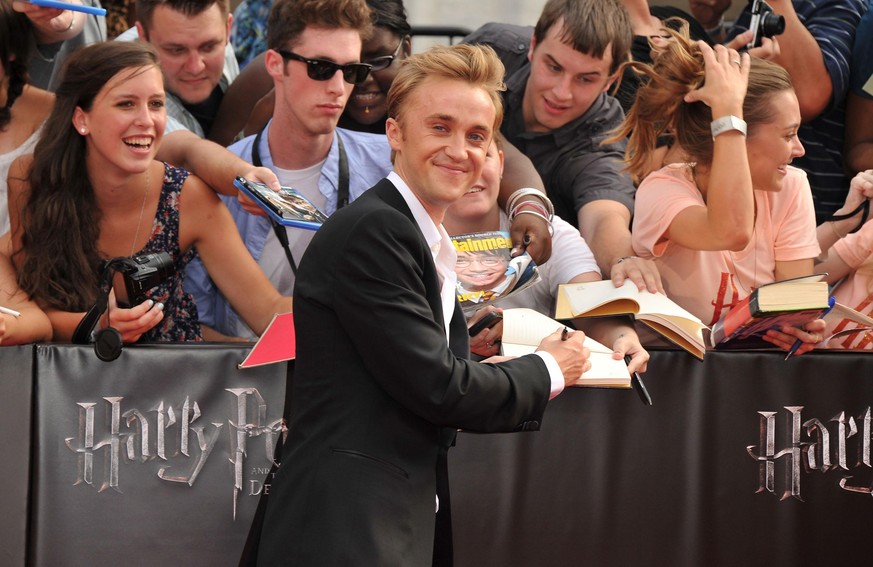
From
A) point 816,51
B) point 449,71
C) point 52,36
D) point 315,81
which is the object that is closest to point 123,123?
point 315,81

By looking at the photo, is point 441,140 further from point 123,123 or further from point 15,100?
point 15,100

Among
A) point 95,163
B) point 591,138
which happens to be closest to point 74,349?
point 95,163

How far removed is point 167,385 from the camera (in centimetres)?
321

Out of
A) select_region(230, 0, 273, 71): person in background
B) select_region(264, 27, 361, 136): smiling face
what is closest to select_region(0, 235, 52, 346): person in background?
select_region(264, 27, 361, 136): smiling face

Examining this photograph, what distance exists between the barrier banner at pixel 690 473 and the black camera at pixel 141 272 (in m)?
1.08

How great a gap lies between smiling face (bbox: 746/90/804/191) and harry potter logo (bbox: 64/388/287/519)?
1.80 metres

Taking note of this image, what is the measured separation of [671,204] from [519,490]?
1087 millimetres

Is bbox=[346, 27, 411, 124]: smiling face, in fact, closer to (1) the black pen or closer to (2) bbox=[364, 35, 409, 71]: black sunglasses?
(2) bbox=[364, 35, 409, 71]: black sunglasses

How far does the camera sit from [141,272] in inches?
125

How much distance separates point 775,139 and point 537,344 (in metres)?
1.16

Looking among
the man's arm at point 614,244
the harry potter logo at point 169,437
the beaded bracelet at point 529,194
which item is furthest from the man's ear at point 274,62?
the harry potter logo at point 169,437

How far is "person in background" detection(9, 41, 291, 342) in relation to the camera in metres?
3.56

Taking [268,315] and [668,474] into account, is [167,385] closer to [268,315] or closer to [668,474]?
[268,315]

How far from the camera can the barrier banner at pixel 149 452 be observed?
10.4ft
